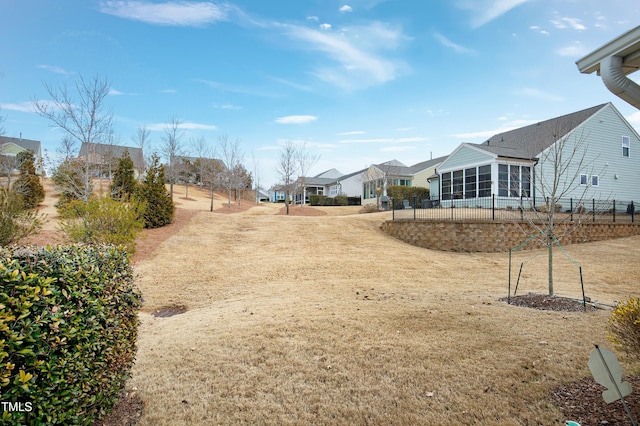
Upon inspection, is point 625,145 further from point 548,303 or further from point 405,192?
point 548,303

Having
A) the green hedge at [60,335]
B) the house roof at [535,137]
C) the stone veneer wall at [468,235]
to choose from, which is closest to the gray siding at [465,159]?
the house roof at [535,137]

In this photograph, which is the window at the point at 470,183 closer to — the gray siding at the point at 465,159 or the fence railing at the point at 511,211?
the gray siding at the point at 465,159

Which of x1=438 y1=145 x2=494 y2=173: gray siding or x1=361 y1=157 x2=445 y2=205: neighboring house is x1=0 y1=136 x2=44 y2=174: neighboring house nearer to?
x1=361 y1=157 x2=445 y2=205: neighboring house

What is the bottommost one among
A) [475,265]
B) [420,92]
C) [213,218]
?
[475,265]

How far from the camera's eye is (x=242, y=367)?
11.7 feet

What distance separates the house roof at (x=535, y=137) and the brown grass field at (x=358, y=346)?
36.8 feet

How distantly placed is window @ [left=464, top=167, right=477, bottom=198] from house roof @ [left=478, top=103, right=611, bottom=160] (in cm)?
165

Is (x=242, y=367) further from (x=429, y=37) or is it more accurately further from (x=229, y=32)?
(x=429, y=37)

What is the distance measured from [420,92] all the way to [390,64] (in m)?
2.43

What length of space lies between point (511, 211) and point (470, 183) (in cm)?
521

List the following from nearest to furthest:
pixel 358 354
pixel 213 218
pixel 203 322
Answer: pixel 358 354
pixel 203 322
pixel 213 218

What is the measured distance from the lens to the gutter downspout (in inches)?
122

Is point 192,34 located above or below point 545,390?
above

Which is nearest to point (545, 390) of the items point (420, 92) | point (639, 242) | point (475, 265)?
point (475, 265)
